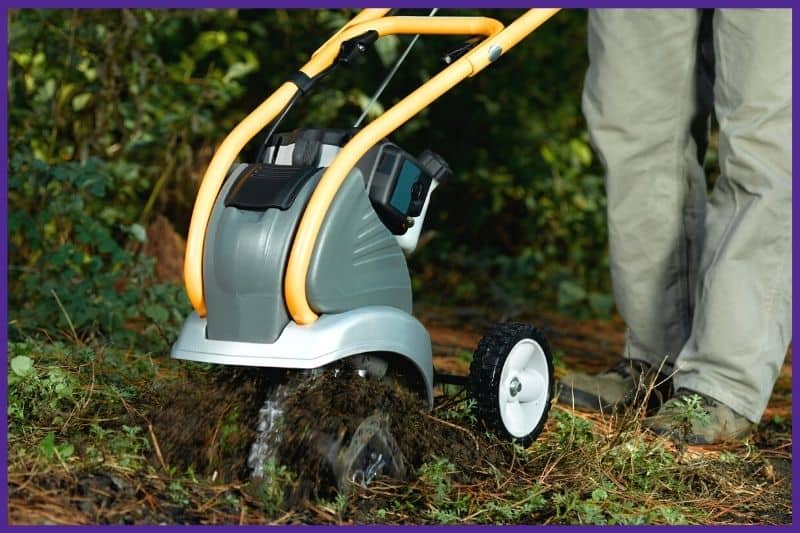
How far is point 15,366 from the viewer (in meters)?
2.58

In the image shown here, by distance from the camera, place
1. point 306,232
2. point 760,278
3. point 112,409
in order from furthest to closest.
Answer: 1. point 760,278
2. point 112,409
3. point 306,232

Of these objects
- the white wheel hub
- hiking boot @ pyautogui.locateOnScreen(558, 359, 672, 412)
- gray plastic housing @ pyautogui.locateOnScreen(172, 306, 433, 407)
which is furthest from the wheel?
hiking boot @ pyautogui.locateOnScreen(558, 359, 672, 412)

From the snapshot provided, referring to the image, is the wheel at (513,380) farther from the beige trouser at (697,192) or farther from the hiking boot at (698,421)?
the beige trouser at (697,192)

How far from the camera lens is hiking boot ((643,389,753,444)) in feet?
8.83

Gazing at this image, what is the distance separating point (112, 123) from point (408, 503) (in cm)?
252

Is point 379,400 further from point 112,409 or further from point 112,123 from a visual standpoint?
point 112,123

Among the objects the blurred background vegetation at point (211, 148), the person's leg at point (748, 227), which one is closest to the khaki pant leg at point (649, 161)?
the person's leg at point (748, 227)

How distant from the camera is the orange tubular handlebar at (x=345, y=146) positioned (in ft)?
7.03

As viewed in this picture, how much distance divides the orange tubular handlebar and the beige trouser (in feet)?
1.90

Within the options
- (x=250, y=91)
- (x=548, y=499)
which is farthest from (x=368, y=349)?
(x=250, y=91)

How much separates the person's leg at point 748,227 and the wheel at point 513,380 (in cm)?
57

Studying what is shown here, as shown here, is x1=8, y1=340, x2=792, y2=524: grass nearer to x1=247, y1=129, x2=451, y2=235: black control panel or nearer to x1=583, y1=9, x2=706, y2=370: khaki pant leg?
x1=247, y1=129, x2=451, y2=235: black control panel

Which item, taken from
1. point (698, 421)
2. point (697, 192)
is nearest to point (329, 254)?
point (698, 421)

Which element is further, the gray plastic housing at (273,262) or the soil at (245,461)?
the gray plastic housing at (273,262)
